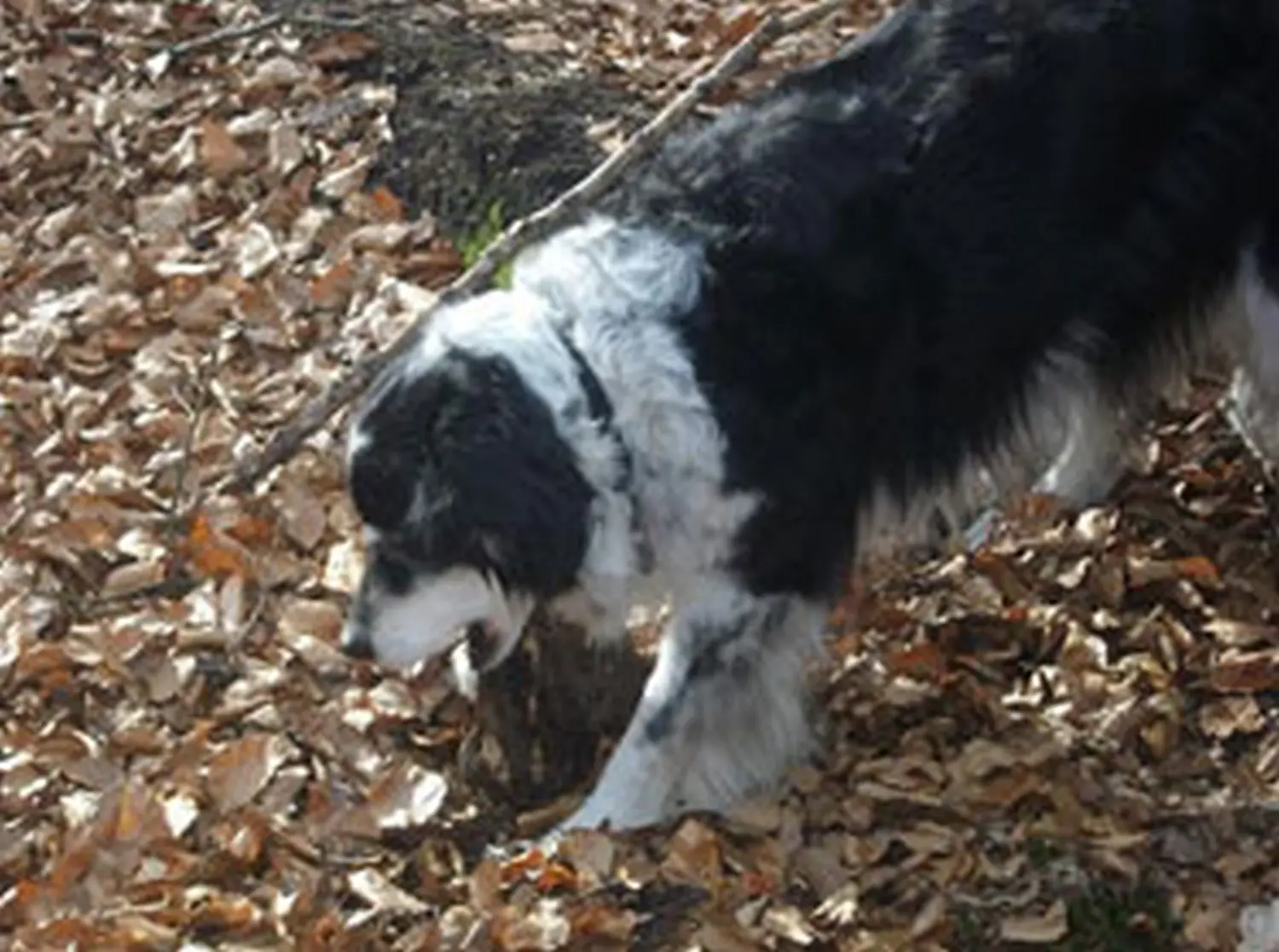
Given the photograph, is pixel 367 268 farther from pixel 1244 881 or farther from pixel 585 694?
pixel 1244 881

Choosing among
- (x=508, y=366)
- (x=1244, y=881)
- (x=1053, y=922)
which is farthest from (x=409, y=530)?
(x=1244, y=881)

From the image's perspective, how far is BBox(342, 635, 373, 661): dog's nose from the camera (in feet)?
13.5

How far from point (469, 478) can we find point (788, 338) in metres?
0.64

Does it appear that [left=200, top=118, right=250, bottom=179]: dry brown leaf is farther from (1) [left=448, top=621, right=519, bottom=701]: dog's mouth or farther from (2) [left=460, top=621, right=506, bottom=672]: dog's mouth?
(2) [left=460, top=621, right=506, bottom=672]: dog's mouth

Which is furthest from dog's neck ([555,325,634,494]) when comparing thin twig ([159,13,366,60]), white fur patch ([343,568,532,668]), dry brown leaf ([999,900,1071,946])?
thin twig ([159,13,366,60])

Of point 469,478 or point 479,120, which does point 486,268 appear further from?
point 479,120

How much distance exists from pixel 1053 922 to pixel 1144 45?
160 cm

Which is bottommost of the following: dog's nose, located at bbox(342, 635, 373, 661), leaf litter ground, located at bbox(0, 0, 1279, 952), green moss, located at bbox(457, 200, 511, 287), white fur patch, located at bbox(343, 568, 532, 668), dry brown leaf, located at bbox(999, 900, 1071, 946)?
dry brown leaf, located at bbox(999, 900, 1071, 946)

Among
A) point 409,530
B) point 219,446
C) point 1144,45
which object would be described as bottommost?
point 219,446

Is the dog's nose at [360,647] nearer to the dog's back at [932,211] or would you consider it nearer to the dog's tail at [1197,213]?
the dog's back at [932,211]

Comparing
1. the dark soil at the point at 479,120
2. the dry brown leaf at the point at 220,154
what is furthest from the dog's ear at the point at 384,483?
the dry brown leaf at the point at 220,154

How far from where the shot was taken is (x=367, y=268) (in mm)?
5730

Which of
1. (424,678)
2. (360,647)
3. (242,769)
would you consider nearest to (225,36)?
(424,678)

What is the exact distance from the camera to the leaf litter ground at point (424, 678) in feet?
13.5
